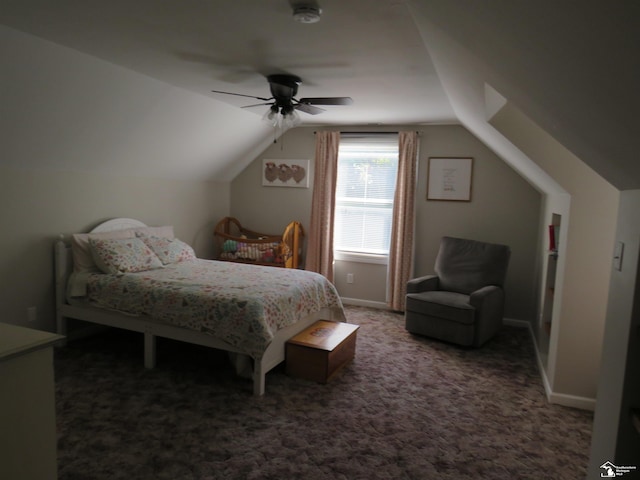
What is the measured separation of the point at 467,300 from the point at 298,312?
1.76 m

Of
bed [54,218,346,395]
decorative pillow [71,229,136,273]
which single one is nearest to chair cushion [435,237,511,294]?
bed [54,218,346,395]

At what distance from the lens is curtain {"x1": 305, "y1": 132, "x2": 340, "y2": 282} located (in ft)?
18.1

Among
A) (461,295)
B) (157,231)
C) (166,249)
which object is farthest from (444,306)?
(157,231)

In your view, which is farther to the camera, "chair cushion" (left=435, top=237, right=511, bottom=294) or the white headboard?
"chair cushion" (left=435, top=237, right=511, bottom=294)

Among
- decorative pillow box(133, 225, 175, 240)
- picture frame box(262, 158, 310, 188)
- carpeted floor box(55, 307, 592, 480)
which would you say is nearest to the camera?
carpeted floor box(55, 307, 592, 480)

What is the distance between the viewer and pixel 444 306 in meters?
4.15

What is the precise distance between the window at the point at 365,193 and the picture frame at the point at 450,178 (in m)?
0.47

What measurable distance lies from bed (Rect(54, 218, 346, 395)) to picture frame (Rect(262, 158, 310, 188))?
73.4 inches

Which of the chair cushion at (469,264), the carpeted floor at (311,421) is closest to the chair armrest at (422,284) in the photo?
the chair cushion at (469,264)

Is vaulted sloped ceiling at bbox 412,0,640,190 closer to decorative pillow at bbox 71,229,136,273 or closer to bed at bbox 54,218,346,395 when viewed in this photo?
bed at bbox 54,218,346,395

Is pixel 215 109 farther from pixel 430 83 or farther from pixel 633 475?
pixel 633 475

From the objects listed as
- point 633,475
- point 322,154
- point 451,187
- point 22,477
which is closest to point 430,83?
point 451,187

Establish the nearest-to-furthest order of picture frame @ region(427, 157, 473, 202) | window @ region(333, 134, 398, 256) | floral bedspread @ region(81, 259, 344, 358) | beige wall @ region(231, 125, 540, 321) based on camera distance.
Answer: floral bedspread @ region(81, 259, 344, 358), beige wall @ region(231, 125, 540, 321), picture frame @ region(427, 157, 473, 202), window @ region(333, 134, 398, 256)

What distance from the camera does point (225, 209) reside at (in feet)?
20.1
